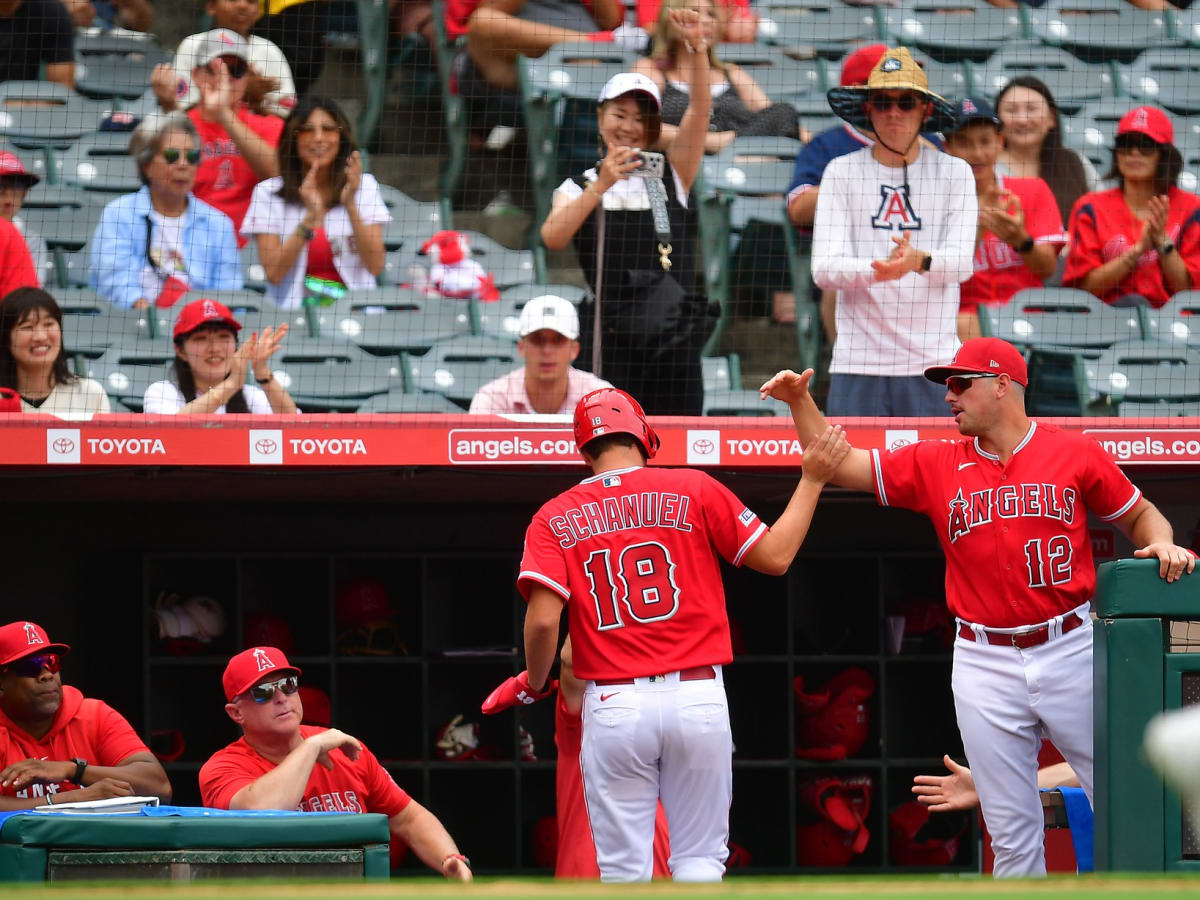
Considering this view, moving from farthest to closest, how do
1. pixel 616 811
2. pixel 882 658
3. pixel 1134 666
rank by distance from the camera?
pixel 882 658, pixel 616 811, pixel 1134 666

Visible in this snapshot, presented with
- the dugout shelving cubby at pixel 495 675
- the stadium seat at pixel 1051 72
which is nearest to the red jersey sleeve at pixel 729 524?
the dugout shelving cubby at pixel 495 675

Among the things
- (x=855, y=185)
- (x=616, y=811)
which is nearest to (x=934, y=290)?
(x=855, y=185)

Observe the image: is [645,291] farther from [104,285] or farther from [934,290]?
[104,285]

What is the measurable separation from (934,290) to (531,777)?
264 cm

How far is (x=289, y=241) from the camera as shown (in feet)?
23.7

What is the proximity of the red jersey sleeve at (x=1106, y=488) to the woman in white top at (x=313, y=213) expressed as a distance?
13.5 feet

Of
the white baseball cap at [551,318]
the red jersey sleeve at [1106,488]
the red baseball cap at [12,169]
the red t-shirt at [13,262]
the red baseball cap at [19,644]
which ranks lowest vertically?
the red baseball cap at [19,644]

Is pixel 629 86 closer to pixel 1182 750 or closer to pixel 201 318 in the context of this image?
pixel 201 318

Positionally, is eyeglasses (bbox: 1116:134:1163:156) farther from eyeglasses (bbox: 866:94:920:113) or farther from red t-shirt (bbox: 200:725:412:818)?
red t-shirt (bbox: 200:725:412:818)

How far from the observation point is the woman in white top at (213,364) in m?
6.09

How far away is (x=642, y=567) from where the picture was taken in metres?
3.92

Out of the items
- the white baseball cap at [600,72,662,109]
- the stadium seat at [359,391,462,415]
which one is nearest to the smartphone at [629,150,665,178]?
the white baseball cap at [600,72,662,109]

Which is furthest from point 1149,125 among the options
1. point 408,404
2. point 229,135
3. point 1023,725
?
point 229,135

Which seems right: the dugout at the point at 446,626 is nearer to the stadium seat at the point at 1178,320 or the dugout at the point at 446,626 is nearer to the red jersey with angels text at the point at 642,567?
the stadium seat at the point at 1178,320
